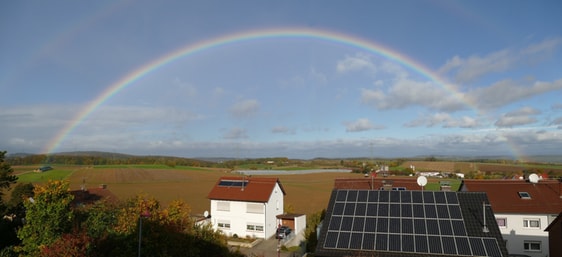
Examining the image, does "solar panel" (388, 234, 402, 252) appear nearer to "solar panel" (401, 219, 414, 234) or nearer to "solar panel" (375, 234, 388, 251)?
"solar panel" (375, 234, 388, 251)

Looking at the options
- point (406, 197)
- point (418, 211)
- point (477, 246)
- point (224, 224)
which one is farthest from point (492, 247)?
point (224, 224)

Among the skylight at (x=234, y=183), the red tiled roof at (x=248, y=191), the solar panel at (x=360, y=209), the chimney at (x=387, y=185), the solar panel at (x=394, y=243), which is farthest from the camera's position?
the skylight at (x=234, y=183)

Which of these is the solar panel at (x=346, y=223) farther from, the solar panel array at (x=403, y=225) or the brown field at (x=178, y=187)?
the brown field at (x=178, y=187)

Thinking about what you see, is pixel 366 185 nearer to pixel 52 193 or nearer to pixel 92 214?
pixel 92 214

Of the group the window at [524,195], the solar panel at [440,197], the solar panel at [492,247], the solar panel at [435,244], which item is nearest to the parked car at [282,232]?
the solar panel at [440,197]

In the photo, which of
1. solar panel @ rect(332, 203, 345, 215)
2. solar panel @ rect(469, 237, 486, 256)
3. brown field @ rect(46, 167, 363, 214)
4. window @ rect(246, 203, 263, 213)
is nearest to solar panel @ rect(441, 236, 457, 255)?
solar panel @ rect(469, 237, 486, 256)
